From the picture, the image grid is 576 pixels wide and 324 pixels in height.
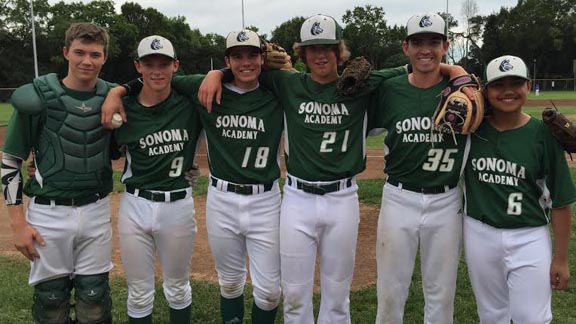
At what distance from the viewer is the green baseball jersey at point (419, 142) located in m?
3.25

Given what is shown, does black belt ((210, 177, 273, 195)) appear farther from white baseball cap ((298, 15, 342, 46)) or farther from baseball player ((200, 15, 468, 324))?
white baseball cap ((298, 15, 342, 46))

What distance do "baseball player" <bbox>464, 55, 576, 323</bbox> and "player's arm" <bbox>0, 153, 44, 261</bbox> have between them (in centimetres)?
273

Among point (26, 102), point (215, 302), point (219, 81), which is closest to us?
point (26, 102)

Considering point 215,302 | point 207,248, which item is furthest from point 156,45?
point 207,248

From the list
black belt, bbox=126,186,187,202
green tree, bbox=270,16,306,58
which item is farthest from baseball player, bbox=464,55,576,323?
green tree, bbox=270,16,306,58

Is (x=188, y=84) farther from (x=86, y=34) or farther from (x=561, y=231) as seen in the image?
(x=561, y=231)

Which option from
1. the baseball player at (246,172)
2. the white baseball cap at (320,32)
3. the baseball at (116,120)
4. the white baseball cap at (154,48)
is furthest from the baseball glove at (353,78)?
the baseball at (116,120)

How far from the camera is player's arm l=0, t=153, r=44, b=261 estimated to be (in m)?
3.22

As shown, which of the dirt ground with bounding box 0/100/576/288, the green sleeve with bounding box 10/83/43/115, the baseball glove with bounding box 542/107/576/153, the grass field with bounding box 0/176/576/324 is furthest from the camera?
the dirt ground with bounding box 0/100/576/288

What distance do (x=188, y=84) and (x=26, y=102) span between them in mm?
1074

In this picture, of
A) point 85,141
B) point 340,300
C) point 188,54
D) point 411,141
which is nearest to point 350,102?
point 411,141

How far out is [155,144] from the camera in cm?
352

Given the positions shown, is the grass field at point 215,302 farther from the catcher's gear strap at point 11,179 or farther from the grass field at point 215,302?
the catcher's gear strap at point 11,179

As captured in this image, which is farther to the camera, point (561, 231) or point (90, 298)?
point (90, 298)
